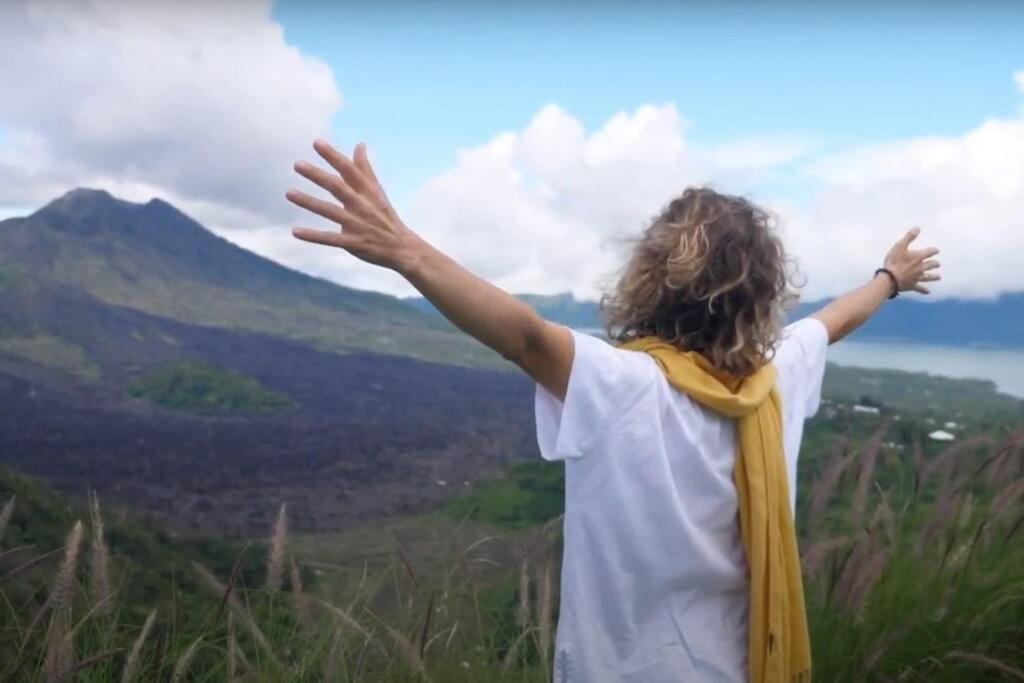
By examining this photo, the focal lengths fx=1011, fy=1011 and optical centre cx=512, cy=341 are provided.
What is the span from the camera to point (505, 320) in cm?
164

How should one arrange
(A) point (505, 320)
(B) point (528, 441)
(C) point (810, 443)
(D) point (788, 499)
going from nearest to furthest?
(A) point (505, 320), (D) point (788, 499), (C) point (810, 443), (B) point (528, 441)

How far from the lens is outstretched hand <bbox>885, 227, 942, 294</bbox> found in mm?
2877

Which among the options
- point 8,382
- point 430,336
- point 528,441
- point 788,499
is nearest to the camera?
point 788,499

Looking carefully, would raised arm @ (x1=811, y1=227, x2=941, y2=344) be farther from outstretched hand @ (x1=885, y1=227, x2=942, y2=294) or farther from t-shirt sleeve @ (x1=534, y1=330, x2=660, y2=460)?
t-shirt sleeve @ (x1=534, y1=330, x2=660, y2=460)

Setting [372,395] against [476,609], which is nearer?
[476,609]

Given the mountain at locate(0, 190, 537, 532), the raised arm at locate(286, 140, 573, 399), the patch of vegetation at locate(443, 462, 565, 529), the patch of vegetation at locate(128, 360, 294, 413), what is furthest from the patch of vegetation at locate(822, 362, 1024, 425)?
the patch of vegetation at locate(128, 360, 294, 413)

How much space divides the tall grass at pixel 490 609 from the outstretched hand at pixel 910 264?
0.72 m

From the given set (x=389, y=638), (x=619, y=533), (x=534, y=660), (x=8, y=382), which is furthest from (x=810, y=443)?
(x=8, y=382)

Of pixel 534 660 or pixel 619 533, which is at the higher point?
pixel 619 533

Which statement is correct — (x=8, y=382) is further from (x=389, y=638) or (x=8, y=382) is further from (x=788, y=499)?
(x=788, y=499)

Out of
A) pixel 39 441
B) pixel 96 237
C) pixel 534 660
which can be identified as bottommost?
pixel 534 660

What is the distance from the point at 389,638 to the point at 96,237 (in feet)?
20.6

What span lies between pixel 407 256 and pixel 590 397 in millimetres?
388

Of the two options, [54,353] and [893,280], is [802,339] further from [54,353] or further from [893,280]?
[54,353]
